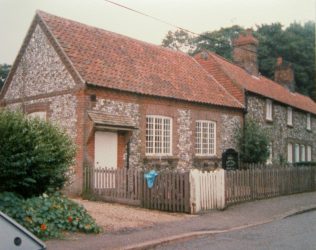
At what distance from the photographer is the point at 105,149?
17.1m

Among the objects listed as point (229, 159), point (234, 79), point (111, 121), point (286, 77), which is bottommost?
point (229, 159)

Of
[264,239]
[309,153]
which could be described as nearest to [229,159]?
[264,239]

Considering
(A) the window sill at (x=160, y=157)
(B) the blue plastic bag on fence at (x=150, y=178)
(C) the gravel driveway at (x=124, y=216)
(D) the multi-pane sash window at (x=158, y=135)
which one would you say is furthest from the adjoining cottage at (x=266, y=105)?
(C) the gravel driveway at (x=124, y=216)

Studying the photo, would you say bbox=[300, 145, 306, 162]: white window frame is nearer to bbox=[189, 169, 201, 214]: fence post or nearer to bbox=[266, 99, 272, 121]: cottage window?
bbox=[266, 99, 272, 121]: cottage window

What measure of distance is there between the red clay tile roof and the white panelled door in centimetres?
193

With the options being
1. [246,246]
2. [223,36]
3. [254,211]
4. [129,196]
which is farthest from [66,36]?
[223,36]

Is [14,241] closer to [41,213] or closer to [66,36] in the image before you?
[41,213]

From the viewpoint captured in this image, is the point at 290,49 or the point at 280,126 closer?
the point at 280,126

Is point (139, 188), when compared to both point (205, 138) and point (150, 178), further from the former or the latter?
point (205, 138)

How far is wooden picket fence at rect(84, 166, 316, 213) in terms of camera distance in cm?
1299

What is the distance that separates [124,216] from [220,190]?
366cm

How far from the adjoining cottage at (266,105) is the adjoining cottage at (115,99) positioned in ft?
7.43

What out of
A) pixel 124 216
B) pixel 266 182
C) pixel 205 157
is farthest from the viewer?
pixel 205 157

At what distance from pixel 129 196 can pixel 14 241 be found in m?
11.4
